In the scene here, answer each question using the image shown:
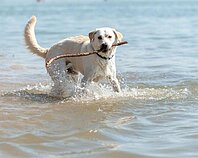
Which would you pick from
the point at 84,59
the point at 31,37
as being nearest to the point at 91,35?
the point at 84,59

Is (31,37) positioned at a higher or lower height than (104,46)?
higher

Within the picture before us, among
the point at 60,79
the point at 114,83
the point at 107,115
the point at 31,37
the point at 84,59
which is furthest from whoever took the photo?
the point at 31,37

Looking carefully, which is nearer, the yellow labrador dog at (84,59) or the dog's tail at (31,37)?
the yellow labrador dog at (84,59)

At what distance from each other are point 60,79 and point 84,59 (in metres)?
0.64

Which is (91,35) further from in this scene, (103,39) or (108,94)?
(108,94)

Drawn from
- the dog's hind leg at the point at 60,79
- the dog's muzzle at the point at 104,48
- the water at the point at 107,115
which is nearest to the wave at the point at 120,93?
the water at the point at 107,115

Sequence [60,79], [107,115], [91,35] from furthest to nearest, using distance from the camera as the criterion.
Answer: [60,79]
[91,35]
[107,115]

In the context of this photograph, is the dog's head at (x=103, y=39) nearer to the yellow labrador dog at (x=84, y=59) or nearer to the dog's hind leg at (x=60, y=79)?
the yellow labrador dog at (x=84, y=59)

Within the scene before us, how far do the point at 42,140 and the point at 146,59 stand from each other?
8090 mm

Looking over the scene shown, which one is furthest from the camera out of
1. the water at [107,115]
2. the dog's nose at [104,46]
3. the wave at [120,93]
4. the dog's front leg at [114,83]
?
the dog's front leg at [114,83]

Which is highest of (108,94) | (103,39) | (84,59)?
(103,39)

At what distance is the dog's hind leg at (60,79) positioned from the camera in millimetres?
8555

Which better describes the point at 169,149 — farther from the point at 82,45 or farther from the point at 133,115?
the point at 82,45

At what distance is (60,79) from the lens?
8.59 metres
